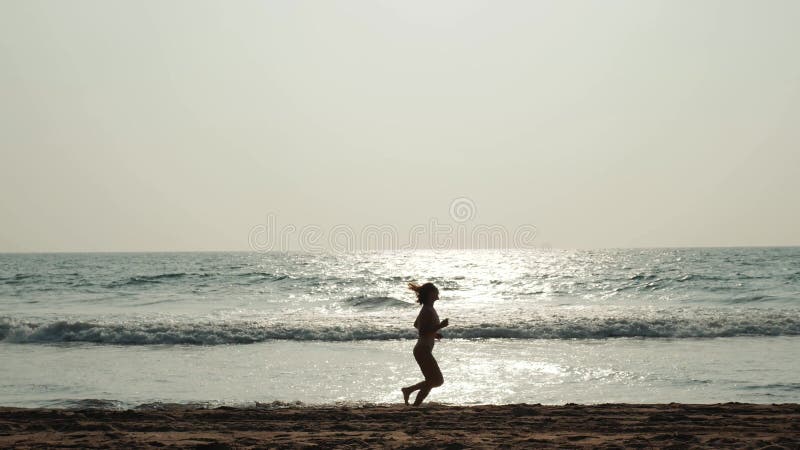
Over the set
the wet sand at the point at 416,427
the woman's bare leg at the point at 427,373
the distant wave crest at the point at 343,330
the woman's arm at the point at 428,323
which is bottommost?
the distant wave crest at the point at 343,330

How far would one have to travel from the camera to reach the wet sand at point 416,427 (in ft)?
22.9

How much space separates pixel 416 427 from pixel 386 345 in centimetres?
974

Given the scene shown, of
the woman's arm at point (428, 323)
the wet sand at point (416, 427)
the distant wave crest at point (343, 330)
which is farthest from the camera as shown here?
the distant wave crest at point (343, 330)

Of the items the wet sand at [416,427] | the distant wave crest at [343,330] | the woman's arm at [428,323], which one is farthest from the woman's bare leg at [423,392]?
the distant wave crest at [343,330]

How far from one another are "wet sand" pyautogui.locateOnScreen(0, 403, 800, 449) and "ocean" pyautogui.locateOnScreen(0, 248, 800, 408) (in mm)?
1264

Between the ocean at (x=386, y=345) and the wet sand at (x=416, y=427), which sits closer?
the wet sand at (x=416, y=427)

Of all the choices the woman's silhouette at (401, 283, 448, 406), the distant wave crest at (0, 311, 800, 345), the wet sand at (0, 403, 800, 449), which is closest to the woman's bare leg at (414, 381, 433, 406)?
the woman's silhouette at (401, 283, 448, 406)

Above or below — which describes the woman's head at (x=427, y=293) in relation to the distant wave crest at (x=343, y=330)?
above

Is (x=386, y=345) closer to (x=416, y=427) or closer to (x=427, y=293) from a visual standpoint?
(x=427, y=293)

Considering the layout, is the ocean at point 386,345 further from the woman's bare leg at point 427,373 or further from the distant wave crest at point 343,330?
the woman's bare leg at point 427,373

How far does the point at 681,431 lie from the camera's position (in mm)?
7473

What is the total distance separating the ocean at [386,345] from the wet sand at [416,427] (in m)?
1.26

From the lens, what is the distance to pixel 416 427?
7.74 meters

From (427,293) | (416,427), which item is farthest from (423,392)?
(416,427)
